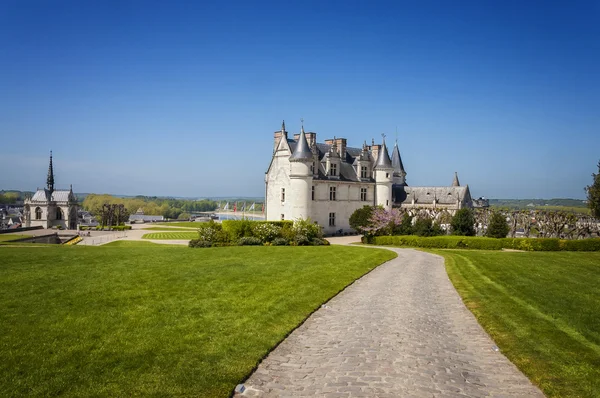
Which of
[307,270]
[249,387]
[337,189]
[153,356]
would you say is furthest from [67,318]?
[337,189]

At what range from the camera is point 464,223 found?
43.9 metres

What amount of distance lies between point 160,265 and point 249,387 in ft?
40.4

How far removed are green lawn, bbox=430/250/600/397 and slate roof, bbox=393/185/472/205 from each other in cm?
3671

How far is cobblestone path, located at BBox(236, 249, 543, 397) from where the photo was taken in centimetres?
776

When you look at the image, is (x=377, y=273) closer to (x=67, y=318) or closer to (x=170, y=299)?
(x=170, y=299)

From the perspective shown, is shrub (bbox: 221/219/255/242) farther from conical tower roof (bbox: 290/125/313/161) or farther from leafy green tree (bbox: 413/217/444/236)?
leafy green tree (bbox: 413/217/444/236)

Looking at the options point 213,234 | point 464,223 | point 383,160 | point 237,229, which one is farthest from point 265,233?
point 383,160

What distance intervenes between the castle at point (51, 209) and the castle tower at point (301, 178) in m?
44.4

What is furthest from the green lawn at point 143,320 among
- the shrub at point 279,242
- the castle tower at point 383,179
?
the castle tower at point 383,179

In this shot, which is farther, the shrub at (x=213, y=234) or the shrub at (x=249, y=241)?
the shrub at (x=213, y=234)

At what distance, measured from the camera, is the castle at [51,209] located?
74.1m

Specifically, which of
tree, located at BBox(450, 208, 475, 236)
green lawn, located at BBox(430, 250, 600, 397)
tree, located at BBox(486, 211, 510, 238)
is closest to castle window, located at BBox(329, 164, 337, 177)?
tree, located at BBox(450, 208, 475, 236)

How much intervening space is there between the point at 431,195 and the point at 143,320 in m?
54.7

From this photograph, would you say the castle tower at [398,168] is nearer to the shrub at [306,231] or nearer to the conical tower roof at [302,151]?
the conical tower roof at [302,151]
